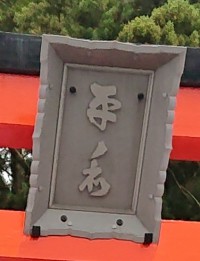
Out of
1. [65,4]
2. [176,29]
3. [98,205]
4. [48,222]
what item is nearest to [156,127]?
[98,205]

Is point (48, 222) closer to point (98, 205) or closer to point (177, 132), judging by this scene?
point (98, 205)

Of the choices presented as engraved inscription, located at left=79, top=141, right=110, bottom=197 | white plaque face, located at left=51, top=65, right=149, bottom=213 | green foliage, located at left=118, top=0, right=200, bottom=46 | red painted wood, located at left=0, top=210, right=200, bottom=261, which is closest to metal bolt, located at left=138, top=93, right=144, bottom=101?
white plaque face, located at left=51, top=65, right=149, bottom=213

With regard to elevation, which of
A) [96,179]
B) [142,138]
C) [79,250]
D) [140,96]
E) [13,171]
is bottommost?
[13,171]

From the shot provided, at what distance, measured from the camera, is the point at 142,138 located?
6.75ft

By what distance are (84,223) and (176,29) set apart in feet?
5.07

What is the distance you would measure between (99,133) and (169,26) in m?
1.28

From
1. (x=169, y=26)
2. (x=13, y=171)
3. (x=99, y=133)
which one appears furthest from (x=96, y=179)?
(x=13, y=171)

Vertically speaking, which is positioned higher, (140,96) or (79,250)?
(140,96)

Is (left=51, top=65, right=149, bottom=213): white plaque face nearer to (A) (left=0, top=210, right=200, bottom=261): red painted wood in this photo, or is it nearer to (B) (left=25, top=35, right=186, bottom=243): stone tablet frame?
(B) (left=25, top=35, right=186, bottom=243): stone tablet frame

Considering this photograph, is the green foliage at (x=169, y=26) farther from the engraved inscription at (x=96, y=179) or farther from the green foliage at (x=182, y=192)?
the engraved inscription at (x=96, y=179)

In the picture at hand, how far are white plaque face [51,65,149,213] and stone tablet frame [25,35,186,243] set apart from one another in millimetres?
24

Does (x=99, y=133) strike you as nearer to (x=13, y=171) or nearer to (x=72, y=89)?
(x=72, y=89)

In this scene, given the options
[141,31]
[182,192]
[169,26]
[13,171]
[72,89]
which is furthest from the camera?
[13,171]

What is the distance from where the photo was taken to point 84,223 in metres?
2.09
